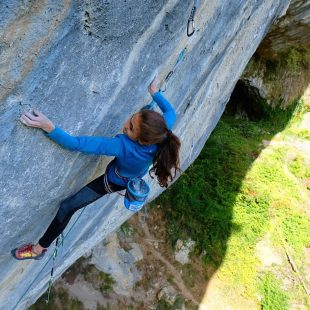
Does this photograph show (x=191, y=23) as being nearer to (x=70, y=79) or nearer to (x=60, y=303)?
(x=70, y=79)

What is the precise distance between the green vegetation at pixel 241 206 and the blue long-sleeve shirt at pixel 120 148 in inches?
280

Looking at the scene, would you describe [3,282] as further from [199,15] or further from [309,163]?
[309,163]

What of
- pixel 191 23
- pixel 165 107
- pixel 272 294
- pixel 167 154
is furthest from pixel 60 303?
pixel 191 23

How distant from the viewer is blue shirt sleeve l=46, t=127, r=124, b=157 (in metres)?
2.99

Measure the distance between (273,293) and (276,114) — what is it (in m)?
6.70

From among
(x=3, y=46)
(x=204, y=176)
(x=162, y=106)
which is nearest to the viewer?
(x=3, y=46)

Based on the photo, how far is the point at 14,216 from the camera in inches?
133

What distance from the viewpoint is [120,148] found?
330 cm

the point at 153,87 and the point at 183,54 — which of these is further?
the point at 183,54

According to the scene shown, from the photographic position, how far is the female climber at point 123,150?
9.94 feet

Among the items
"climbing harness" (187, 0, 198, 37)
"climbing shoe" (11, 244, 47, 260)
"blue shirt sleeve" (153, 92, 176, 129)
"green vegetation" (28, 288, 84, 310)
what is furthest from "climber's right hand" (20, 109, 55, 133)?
"green vegetation" (28, 288, 84, 310)

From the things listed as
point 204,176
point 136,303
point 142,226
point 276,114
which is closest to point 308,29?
point 276,114

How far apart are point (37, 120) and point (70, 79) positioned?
36cm

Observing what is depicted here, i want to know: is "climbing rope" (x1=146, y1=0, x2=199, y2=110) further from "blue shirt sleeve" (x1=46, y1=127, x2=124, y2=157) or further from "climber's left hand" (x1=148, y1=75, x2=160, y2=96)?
"blue shirt sleeve" (x1=46, y1=127, x2=124, y2=157)
